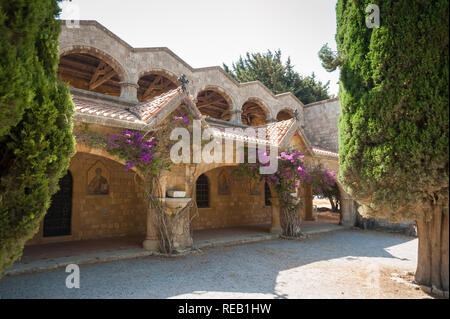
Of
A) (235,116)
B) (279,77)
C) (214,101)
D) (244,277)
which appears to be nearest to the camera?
(244,277)

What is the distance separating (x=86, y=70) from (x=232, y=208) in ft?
28.5

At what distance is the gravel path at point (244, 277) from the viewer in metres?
4.42

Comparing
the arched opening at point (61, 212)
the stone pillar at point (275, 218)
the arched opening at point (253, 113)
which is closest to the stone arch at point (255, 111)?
the arched opening at point (253, 113)

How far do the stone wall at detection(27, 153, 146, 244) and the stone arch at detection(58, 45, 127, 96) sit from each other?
10.9 ft

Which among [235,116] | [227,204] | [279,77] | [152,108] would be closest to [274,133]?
[235,116]

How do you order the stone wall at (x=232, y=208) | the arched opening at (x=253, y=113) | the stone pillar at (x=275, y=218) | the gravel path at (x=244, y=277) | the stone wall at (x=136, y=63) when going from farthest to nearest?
the arched opening at (x=253, y=113)
the stone wall at (x=232, y=208)
the stone pillar at (x=275, y=218)
the stone wall at (x=136, y=63)
the gravel path at (x=244, y=277)

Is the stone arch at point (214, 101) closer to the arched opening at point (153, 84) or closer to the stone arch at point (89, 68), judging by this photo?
the arched opening at point (153, 84)

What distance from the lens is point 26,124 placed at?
304 centimetres

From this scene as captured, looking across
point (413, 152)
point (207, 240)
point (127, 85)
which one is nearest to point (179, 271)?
point (207, 240)

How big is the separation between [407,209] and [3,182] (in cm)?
558

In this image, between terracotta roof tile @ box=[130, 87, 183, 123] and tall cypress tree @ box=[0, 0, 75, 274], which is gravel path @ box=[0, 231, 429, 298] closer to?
tall cypress tree @ box=[0, 0, 75, 274]

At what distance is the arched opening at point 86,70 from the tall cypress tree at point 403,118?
8630mm

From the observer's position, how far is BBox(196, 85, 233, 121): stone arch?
13.1 meters

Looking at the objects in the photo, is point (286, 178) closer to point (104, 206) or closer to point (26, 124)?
point (104, 206)
